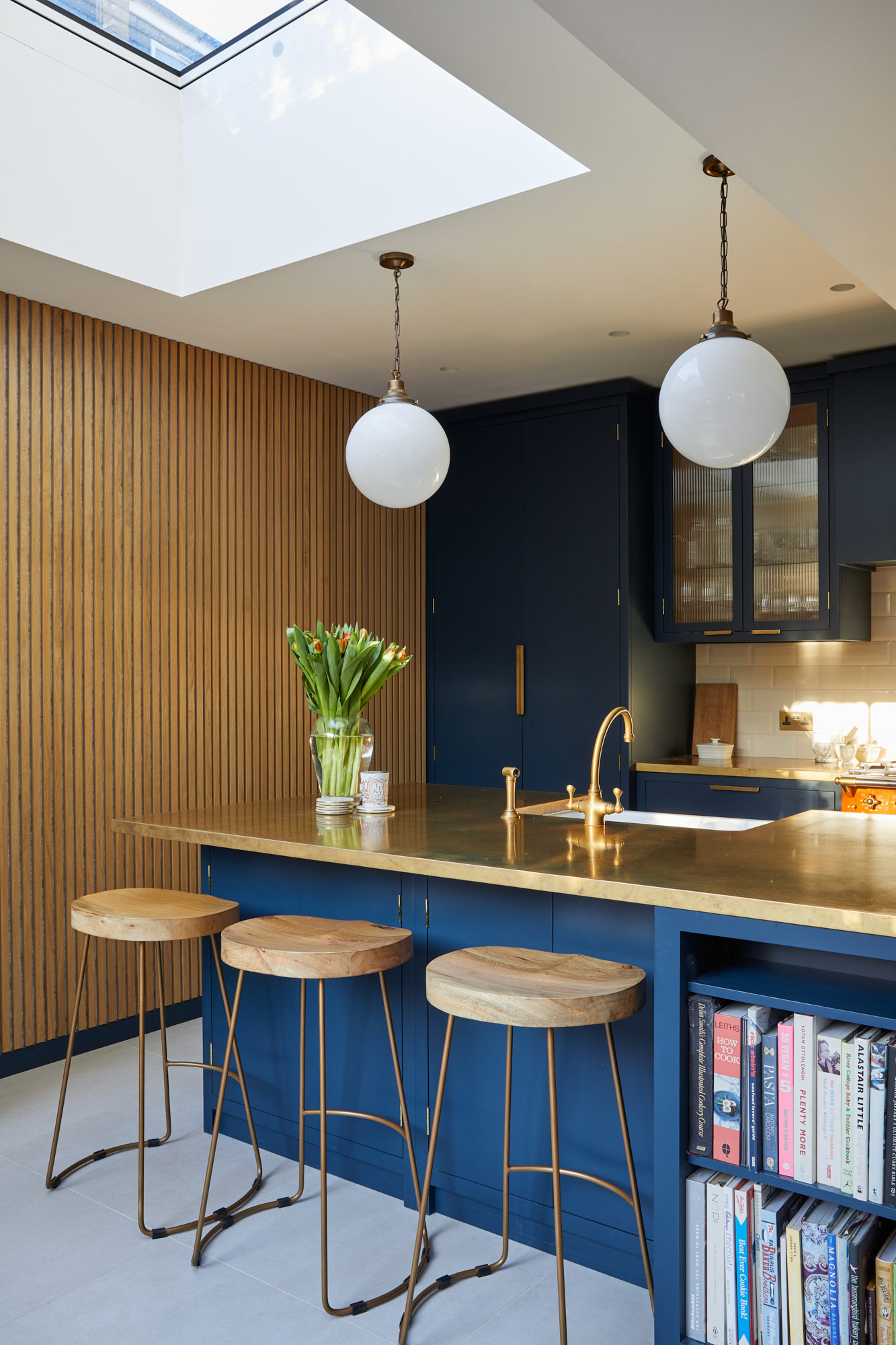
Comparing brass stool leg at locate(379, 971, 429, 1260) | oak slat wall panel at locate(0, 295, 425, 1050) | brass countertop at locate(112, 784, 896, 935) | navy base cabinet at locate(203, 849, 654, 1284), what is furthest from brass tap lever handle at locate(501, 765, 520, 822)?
oak slat wall panel at locate(0, 295, 425, 1050)

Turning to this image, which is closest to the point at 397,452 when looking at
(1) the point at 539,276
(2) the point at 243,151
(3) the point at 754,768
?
(1) the point at 539,276

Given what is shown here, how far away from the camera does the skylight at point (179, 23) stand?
3287mm

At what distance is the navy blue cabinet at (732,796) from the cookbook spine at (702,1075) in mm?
2253

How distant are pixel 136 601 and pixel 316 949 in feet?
7.07

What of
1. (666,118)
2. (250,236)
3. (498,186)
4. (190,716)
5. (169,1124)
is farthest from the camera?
(190,716)

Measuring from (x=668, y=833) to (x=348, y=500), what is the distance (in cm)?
287

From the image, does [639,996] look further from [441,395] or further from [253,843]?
[441,395]

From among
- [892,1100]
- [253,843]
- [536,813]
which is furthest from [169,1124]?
[892,1100]

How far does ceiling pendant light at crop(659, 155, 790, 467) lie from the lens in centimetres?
229

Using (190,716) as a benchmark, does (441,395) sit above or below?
above

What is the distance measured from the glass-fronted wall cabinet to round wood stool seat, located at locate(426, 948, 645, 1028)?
8.86 ft

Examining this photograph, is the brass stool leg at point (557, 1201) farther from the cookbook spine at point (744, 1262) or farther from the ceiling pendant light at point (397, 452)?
the ceiling pendant light at point (397, 452)

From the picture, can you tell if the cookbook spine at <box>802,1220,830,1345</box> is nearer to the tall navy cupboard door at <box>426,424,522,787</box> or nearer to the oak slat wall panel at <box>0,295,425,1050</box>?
the oak slat wall panel at <box>0,295,425,1050</box>

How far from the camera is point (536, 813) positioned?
2.95m
